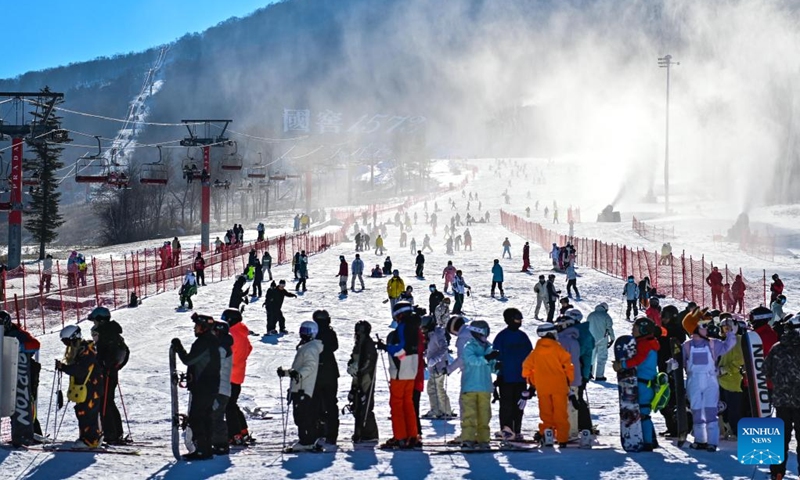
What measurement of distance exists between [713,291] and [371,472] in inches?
741

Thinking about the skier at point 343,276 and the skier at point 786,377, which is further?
the skier at point 343,276

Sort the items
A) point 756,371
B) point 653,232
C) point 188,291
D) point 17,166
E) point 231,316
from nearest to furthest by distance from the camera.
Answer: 1. point 756,371
2. point 231,316
3. point 188,291
4. point 17,166
5. point 653,232

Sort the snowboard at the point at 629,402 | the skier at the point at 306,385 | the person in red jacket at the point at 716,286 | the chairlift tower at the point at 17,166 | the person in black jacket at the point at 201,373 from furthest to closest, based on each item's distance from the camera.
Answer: the chairlift tower at the point at 17,166
the person in red jacket at the point at 716,286
the skier at the point at 306,385
the snowboard at the point at 629,402
the person in black jacket at the point at 201,373

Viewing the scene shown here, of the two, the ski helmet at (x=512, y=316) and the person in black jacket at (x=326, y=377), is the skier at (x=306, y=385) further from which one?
the ski helmet at (x=512, y=316)

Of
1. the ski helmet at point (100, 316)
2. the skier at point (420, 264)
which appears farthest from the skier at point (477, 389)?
the skier at point (420, 264)

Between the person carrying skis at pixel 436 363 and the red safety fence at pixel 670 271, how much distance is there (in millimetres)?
15378

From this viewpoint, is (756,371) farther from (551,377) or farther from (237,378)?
(237,378)

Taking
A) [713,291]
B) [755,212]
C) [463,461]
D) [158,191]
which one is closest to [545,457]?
[463,461]

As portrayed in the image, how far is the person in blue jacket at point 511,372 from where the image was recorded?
10.1 m

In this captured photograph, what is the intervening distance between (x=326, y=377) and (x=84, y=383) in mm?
2446

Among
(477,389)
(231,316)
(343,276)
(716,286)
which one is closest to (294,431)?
(231,316)

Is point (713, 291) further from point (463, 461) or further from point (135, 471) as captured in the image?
point (135, 471)

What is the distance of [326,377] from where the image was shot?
395 inches

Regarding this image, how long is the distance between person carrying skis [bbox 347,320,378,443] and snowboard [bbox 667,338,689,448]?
9.98ft
